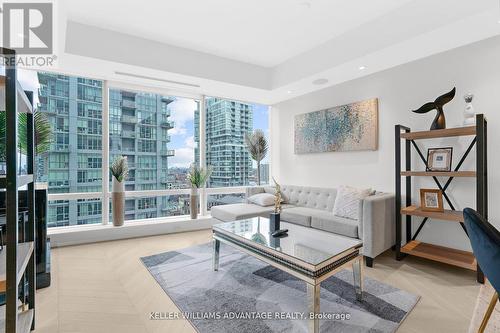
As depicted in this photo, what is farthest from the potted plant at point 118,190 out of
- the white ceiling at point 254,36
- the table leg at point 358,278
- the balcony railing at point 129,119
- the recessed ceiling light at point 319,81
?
the table leg at point 358,278

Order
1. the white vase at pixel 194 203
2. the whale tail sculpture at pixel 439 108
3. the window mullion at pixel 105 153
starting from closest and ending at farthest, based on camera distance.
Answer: the whale tail sculpture at pixel 439 108 → the window mullion at pixel 105 153 → the white vase at pixel 194 203

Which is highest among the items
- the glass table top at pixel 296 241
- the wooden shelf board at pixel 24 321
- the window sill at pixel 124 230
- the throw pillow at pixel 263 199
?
the throw pillow at pixel 263 199

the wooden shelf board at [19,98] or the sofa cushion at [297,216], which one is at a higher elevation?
the wooden shelf board at [19,98]

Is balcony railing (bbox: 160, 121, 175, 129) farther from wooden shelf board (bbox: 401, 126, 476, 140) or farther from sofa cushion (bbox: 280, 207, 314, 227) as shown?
wooden shelf board (bbox: 401, 126, 476, 140)

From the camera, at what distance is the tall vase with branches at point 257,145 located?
16.9 feet

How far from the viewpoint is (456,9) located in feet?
7.60

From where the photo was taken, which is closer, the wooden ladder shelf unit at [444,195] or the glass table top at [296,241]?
the glass table top at [296,241]

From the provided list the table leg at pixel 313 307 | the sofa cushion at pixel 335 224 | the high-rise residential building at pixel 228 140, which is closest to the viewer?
the table leg at pixel 313 307

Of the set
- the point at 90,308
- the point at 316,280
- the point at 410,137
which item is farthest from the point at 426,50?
the point at 90,308

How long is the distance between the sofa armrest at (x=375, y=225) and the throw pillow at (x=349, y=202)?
0.97 ft

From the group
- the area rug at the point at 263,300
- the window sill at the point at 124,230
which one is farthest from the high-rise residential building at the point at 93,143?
the area rug at the point at 263,300

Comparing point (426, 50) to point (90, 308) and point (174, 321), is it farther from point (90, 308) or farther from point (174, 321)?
point (90, 308)

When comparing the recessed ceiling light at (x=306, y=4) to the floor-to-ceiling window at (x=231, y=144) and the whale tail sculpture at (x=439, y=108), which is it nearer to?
the whale tail sculpture at (x=439, y=108)

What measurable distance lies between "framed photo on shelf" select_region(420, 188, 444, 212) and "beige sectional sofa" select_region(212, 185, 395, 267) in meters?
0.32
